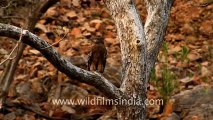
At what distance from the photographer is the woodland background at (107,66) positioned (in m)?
7.60

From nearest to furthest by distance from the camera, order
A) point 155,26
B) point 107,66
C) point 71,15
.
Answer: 1. point 155,26
2. point 107,66
3. point 71,15

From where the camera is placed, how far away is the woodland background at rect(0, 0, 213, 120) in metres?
7.60

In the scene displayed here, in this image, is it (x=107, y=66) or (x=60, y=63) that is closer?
(x=60, y=63)

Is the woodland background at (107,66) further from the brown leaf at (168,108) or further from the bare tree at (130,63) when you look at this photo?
the bare tree at (130,63)

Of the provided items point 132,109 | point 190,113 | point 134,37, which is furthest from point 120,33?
point 190,113

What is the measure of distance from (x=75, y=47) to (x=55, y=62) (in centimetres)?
613

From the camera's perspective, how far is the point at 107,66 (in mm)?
8695

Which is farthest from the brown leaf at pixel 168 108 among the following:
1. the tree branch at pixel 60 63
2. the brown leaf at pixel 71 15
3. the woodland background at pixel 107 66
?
the brown leaf at pixel 71 15

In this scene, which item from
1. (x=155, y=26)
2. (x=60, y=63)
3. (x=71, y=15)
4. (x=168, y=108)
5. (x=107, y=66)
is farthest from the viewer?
(x=71, y=15)

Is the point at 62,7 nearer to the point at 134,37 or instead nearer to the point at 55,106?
the point at 55,106

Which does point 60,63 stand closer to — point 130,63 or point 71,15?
point 130,63

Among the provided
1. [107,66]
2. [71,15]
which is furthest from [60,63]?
[71,15]

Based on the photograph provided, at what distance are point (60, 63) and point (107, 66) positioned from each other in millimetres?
4251

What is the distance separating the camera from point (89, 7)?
40.5 ft
